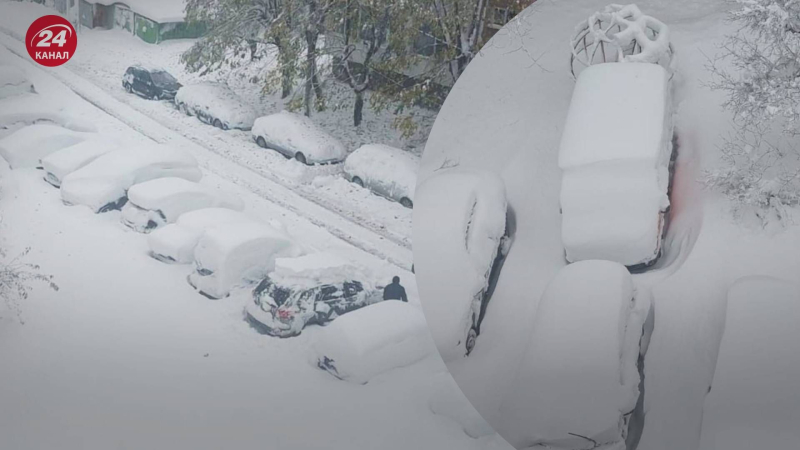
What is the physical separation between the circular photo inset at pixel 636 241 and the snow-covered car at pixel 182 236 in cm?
69

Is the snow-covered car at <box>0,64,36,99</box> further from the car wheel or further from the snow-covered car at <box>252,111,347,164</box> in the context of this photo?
the car wheel

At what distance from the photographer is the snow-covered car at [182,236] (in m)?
2.43

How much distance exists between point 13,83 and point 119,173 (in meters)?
0.51

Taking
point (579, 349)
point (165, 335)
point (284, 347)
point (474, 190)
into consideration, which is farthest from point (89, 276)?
point (579, 349)

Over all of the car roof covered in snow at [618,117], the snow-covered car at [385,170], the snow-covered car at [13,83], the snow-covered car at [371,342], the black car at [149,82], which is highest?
the car roof covered in snow at [618,117]

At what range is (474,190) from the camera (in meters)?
2.45

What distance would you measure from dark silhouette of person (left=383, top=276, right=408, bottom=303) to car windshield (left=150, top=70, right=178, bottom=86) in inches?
39.6

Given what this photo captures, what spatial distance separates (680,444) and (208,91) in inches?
72.1

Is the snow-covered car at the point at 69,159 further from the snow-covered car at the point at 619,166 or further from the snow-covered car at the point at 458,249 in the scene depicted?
the snow-covered car at the point at 619,166

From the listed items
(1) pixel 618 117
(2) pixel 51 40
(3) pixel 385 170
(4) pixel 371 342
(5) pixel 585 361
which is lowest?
(4) pixel 371 342

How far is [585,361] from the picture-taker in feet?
7.22

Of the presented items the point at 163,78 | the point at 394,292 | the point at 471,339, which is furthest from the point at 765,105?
the point at 163,78

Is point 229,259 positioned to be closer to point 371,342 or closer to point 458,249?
point 371,342

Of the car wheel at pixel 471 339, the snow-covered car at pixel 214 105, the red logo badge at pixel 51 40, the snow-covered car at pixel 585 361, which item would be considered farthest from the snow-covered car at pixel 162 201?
the snow-covered car at pixel 585 361
